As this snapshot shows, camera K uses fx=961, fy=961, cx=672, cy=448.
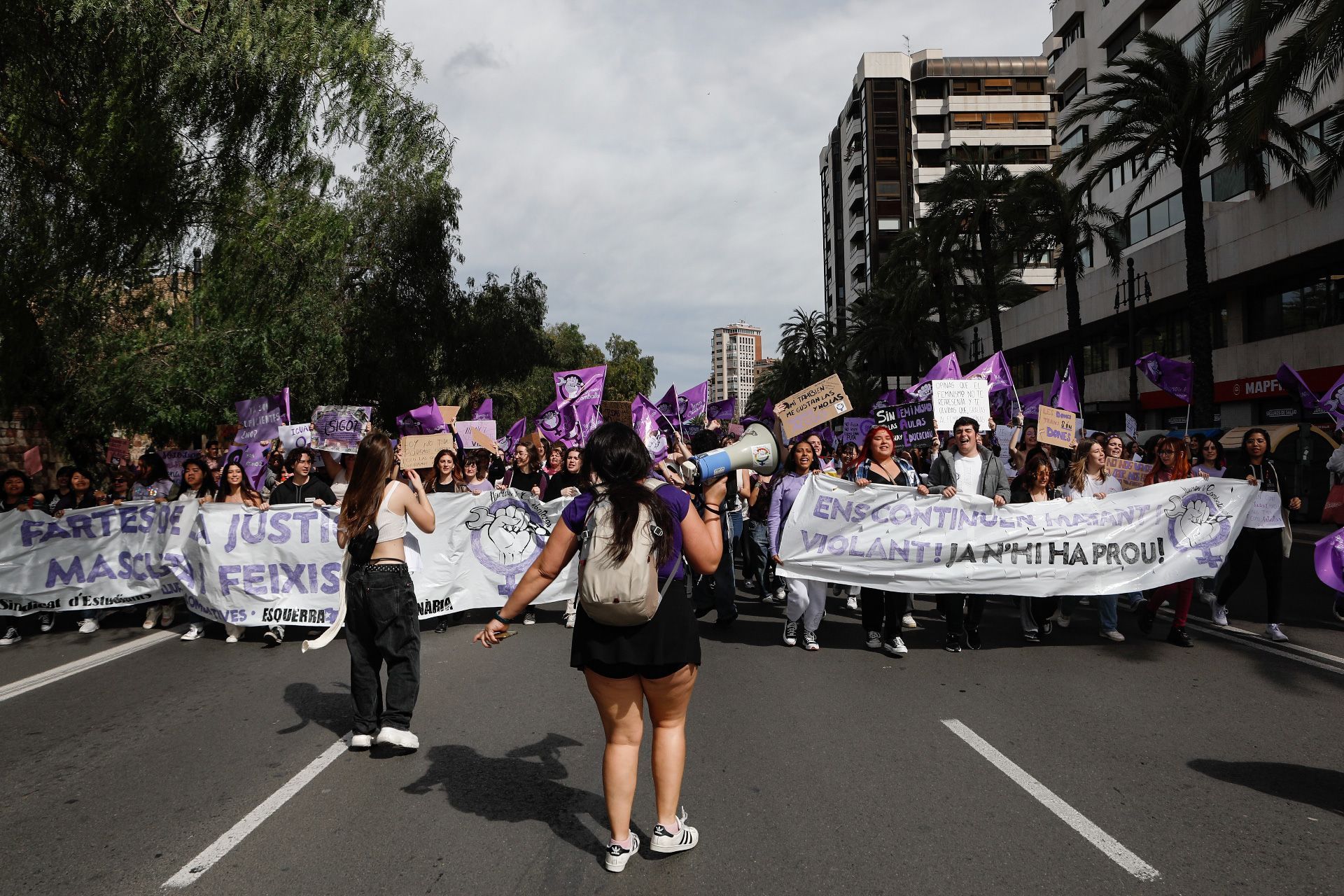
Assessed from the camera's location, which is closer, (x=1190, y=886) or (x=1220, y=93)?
(x=1190, y=886)

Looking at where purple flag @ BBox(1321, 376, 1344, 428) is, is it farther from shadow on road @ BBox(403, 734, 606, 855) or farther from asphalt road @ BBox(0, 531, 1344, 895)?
shadow on road @ BBox(403, 734, 606, 855)

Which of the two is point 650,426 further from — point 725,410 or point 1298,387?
point 725,410

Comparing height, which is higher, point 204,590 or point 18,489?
point 18,489

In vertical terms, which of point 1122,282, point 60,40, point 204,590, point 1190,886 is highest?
point 1122,282

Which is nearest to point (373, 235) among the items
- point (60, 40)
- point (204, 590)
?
point (60, 40)

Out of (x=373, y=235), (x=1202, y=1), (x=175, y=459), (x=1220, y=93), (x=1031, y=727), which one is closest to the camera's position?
(x=1031, y=727)

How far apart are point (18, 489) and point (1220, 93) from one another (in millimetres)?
23027

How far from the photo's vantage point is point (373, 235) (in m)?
26.0

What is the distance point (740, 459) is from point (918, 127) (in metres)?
78.1

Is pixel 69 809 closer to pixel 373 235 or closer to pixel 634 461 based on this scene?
pixel 634 461

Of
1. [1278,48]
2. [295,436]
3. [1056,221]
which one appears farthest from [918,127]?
[295,436]

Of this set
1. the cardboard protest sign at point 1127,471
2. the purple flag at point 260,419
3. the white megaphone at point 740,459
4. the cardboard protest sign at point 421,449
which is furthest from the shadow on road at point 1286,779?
the purple flag at point 260,419

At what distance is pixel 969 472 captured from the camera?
7.87m

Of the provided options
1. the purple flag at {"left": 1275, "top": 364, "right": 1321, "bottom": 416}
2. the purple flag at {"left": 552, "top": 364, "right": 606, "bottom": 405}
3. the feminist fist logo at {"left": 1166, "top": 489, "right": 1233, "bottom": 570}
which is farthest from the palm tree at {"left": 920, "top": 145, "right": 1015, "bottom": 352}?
the feminist fist logo at {"left": 1166, "top": 489, "right": 1233, "bottom": 570}
